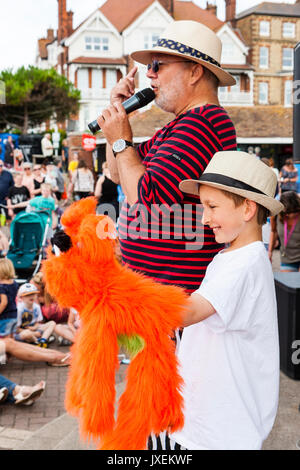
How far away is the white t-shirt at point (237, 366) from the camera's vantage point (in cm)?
158

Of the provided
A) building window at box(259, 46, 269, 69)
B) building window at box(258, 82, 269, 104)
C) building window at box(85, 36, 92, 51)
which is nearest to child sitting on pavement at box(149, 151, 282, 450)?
building window at box(85, 36, 92, 51)

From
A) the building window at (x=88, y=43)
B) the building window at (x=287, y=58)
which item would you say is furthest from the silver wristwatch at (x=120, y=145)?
the building window at (x=287, y=58)

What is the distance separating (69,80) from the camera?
42094 millimetres

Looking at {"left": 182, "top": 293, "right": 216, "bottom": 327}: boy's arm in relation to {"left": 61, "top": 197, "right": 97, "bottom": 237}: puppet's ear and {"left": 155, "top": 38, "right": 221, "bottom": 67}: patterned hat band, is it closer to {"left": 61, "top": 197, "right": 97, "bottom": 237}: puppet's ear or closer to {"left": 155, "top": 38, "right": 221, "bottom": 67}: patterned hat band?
{"left": 61, "top": 197, "right": 97, "bottom": 237}: puppet's ear

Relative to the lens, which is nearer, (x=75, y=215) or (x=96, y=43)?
(x=75, y=215)

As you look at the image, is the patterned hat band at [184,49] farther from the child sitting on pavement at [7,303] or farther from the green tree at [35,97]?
the green tree at [35,97]

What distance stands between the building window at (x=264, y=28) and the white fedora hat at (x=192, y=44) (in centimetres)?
4733

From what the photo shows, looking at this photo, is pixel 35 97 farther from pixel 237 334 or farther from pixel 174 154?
pixel 237 334

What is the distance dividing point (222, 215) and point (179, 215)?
0.20 meters

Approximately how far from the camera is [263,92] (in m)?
45.8

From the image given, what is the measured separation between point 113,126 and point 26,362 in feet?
13.1

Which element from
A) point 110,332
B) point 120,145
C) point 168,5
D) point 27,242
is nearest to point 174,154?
point 120,145

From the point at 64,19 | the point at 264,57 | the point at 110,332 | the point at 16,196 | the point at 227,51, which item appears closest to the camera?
the point at 110,332
